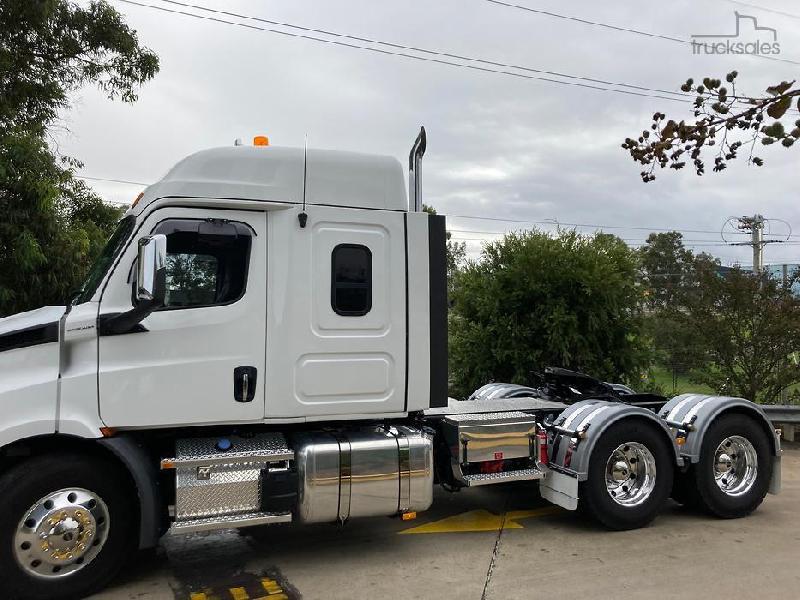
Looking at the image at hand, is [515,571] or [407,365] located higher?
[407,365]

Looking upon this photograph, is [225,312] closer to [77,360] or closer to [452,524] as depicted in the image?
[77,360]

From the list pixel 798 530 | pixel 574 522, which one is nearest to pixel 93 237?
pixel 574 522

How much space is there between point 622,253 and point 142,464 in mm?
7976

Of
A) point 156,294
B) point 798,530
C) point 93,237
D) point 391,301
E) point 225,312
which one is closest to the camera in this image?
point 156,294

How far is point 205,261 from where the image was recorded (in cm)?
480

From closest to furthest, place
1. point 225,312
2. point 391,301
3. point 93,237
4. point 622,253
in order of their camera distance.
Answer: point 225,312 → point 391,301 → point 93,237 → point 622,253

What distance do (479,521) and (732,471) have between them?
2.58 metres

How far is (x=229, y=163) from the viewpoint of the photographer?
4.89 metres

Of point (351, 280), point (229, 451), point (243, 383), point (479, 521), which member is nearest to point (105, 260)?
point (243, 383)

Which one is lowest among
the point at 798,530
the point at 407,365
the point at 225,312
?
the point at 798,530

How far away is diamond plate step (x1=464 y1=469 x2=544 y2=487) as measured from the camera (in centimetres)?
559

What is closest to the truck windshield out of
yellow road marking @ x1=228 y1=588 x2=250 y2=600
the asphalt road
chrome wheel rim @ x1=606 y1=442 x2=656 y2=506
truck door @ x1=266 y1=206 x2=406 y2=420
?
truck door @ x1=266 y1=206 x2=406 y2=420

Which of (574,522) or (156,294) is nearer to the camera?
(156,294)

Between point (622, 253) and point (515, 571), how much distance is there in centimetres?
656
